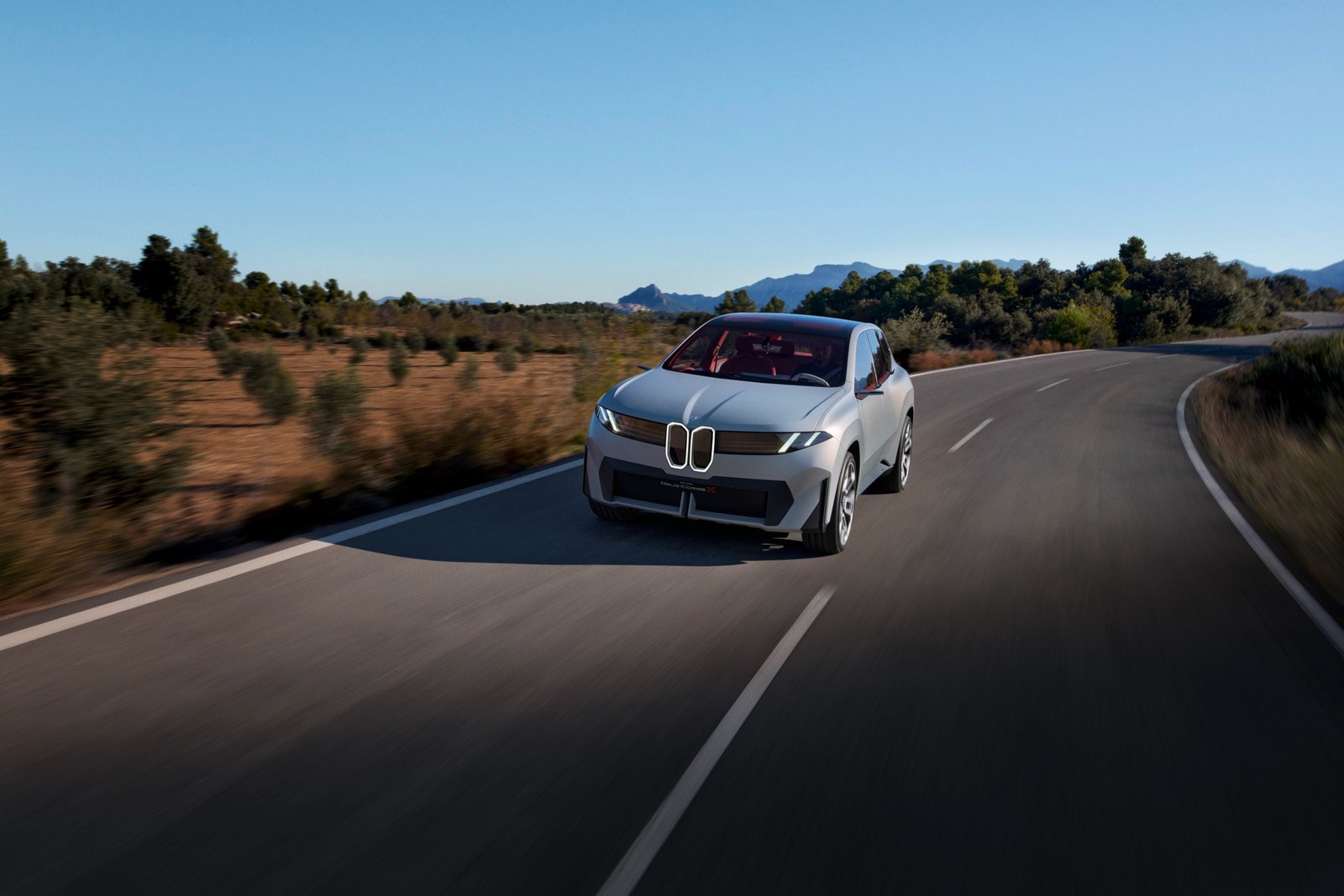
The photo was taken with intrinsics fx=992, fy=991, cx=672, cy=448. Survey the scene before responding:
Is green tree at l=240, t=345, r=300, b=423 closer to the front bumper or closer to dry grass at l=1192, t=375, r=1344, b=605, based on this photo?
the front bumper

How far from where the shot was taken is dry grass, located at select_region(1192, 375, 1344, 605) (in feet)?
25.8

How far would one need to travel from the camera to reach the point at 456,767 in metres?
3.76

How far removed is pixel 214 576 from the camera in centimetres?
588

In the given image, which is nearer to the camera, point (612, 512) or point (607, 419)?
point (607, 419)

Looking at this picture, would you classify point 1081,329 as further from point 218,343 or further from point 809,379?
point 809,379

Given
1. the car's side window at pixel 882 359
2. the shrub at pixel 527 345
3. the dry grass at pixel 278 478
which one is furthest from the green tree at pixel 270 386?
the shrub at pixel 527 345

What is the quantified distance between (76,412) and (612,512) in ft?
12.2

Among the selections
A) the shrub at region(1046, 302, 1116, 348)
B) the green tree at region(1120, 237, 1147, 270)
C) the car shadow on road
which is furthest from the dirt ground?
the green tree at region(1120, 237, 1147, 270)

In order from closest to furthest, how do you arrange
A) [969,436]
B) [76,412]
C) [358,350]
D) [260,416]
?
[76,412] → [969,436] → [260,416] → [358,350]

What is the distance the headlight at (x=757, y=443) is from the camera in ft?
22.0

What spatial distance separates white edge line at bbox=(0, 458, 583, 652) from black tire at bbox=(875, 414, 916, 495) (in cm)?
365

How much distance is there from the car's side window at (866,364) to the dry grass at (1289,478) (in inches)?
141

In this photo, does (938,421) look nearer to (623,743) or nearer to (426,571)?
(426,571)

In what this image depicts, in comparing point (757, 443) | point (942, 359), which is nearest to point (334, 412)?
point (757, 443)
